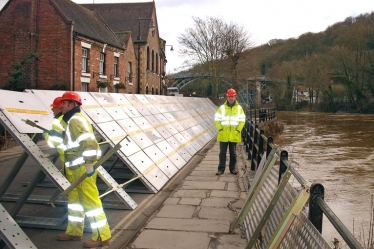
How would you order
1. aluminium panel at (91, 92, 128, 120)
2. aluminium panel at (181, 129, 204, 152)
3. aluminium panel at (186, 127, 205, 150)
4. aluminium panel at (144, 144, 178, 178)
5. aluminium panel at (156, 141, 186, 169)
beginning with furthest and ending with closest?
aluminium panel at (186, 127, 205, 150) → aluminium panel at (181, 129, 204, 152) → aluminium panel at (156, 141, 186, 169) → aluminium panel at (144, 144, 178, 178) → aluminium panel at (91, 92, 128, 120)

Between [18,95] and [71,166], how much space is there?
1.20 metres

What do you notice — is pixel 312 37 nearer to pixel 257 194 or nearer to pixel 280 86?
pixel 280 86

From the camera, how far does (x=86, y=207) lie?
4.61m

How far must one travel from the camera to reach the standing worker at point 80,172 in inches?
178

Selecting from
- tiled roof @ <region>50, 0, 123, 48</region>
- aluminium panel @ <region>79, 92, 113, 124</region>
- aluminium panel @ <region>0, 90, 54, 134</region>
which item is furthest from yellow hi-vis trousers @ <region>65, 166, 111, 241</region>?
tiled roof @ <region>50, 0, 123, 48</region>

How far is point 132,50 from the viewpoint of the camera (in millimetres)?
34812

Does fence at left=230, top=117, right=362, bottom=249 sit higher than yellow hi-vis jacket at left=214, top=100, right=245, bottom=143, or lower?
lower

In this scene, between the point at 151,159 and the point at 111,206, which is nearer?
the point at 111,206

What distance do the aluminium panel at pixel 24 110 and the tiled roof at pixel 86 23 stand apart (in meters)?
20.1

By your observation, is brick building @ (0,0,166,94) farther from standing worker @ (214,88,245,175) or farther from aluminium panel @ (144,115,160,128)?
standing worker @ (214,88,245,175)

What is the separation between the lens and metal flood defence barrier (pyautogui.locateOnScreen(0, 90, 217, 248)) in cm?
448

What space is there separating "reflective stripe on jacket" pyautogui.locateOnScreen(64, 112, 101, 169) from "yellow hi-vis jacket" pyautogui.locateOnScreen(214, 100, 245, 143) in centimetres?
446

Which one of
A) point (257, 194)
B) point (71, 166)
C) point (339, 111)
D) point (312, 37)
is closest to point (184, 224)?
point (257, 194)

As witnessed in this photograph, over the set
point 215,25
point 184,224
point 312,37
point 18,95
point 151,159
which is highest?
point 312,37
